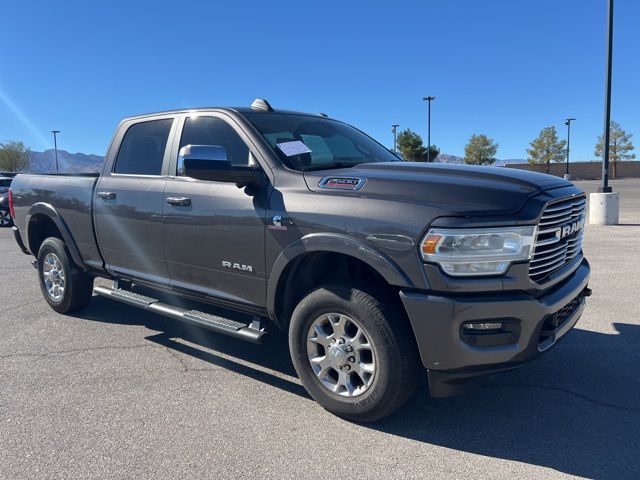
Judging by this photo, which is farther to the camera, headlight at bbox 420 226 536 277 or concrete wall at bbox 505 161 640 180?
concrete wall at bbox 505 161 640 180

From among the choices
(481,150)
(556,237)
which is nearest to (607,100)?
(556,237)

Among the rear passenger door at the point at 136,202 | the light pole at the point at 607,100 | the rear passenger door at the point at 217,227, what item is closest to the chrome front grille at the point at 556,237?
the rear passenger door at the point at 217,227

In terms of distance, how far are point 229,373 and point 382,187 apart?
6.53 feet

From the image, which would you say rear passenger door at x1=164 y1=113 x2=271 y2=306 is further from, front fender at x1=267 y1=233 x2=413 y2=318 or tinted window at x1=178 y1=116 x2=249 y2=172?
front fender at x1=267 y1=233 x2=413 y2=318

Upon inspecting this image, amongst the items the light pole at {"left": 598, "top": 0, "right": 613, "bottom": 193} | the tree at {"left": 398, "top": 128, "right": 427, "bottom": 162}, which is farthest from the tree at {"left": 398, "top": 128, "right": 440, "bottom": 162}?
the light pole at {"left": 598, "top": 0, "right": 613, "bottom": 193}

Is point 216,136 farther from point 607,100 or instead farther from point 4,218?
point 4,218

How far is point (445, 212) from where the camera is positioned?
277 centimetres

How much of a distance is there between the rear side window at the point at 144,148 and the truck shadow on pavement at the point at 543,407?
1.60 m

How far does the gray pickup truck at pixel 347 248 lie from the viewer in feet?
9.07

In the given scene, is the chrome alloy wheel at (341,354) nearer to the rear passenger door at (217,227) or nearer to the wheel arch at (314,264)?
the wheel arch at (314,264)

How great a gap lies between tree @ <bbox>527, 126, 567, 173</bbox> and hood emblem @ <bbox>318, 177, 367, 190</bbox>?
7609 cm

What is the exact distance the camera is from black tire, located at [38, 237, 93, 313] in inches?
213

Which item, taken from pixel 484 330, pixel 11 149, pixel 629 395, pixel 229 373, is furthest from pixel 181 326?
pixel 11 149

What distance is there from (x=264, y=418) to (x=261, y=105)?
247cm
